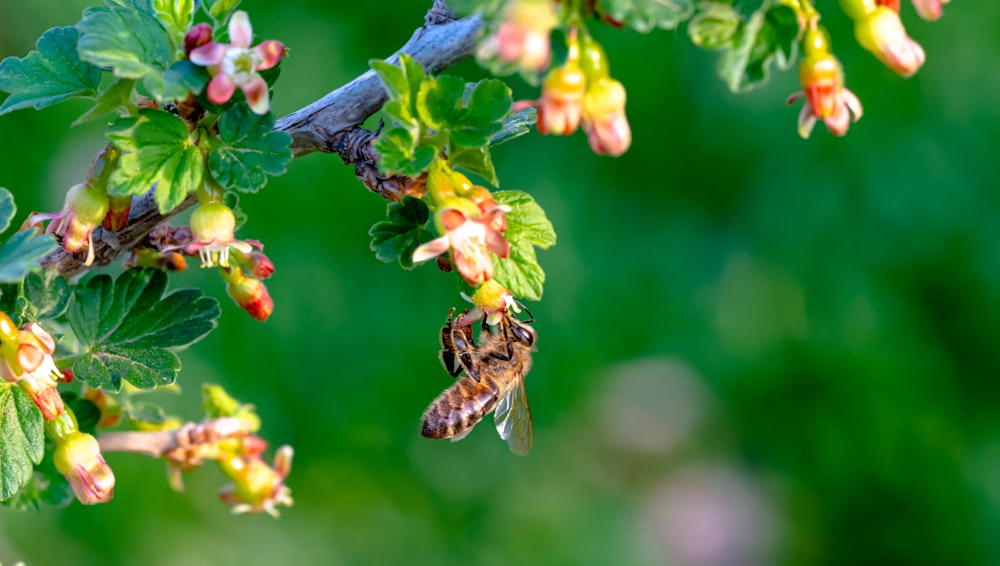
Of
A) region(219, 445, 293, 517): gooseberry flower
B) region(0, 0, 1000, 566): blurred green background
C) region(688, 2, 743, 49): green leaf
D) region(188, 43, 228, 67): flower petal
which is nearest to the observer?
region(688, 2, 743, 49): green leaf

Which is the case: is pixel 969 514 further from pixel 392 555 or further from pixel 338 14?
pixel 338 14

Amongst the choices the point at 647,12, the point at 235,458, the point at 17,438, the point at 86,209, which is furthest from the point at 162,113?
the point at 235,458

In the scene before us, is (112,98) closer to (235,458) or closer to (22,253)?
(22,253)

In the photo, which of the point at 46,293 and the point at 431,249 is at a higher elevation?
the point at 431,249

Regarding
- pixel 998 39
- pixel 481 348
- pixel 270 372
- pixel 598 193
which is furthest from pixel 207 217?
pixel 998 39

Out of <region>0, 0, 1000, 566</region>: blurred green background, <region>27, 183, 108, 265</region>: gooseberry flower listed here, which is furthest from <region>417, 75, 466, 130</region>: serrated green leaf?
<region>0, 0, 1000, 566</region>: blurred green background

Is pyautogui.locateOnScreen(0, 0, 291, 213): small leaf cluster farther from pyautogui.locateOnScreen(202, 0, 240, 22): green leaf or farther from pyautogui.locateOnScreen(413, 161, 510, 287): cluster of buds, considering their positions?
pyautogui.locateOnScreen(413, 161, 510, 287): cluster of buds
